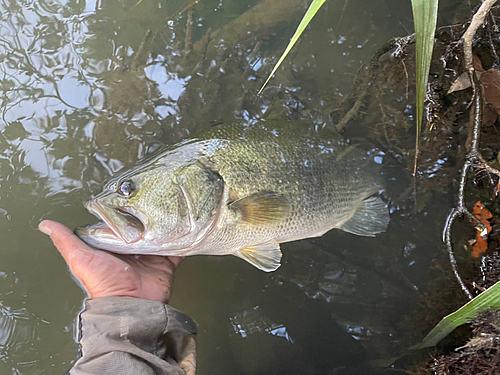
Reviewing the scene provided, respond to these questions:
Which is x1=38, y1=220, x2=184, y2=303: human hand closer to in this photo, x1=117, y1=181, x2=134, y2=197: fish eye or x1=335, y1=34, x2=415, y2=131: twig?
x1=117, y1=181, x2=134, y2=197: fish eye

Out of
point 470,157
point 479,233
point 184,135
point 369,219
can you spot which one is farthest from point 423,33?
point 184,135

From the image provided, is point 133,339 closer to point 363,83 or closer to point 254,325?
point 254,325

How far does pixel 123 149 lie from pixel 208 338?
1754 mm

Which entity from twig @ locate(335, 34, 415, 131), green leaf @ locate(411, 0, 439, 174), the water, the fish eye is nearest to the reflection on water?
the water

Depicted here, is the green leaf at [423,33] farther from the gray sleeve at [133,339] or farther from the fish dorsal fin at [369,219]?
the gray sleeve at [133,339]

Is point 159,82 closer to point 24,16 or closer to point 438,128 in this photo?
point 24,16

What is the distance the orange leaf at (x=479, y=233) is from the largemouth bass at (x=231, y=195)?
88cm

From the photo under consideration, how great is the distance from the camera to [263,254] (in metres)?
2.20

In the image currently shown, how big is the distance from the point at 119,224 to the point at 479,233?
2337mm

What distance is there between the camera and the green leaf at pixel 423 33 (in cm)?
130

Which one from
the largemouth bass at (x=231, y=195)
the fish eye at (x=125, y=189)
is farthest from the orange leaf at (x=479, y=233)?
the fish eye at (x=125, y=189)

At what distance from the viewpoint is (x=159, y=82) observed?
9.37 feet

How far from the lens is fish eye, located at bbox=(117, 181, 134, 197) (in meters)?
1.86

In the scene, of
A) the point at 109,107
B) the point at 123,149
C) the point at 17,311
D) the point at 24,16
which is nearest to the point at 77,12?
the point at 24,16
